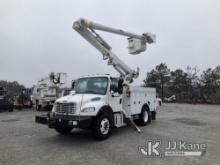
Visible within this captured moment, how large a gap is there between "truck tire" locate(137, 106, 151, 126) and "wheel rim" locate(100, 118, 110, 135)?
10.3 feet

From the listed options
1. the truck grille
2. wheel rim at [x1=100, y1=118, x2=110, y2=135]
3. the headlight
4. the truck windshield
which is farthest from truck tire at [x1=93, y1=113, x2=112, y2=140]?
the truck windshield

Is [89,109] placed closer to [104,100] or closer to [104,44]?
[104,100]

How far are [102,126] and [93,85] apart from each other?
1.70 meters

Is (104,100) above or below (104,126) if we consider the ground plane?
above

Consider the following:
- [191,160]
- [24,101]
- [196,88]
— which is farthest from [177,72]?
[191,160]

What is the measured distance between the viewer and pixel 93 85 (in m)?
8.32

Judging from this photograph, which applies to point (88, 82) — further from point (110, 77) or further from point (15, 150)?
point (15, 150)

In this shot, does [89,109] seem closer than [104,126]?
Yes

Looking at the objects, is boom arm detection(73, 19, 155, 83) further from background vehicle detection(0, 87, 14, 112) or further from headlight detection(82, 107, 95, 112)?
background vehicle detection(0, 87, 14, 112)

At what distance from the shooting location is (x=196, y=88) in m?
35.3

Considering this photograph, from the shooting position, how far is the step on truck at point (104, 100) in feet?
23.1

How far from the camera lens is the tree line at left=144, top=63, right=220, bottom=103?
32875 mm

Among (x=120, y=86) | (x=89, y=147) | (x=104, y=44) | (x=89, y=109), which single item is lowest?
(x=89, y=147)

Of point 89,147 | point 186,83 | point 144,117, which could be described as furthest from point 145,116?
point 186,83
